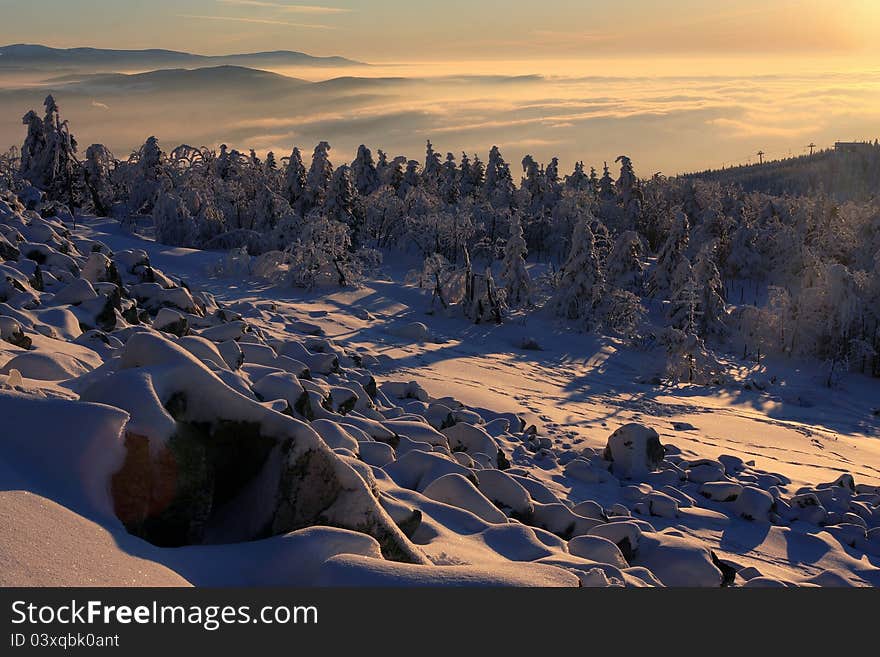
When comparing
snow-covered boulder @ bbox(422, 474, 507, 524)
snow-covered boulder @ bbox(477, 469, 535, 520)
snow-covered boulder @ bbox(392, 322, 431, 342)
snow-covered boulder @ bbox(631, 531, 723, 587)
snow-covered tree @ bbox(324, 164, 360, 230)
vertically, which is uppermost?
snow-covered tree @ bbox(324, 164, 360, 230)

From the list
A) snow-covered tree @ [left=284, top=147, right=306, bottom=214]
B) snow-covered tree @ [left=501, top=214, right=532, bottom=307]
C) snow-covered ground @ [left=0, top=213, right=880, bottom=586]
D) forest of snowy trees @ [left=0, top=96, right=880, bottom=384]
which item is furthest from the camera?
snow-covered tree @ [left=284, top=147, right=306, bottom=214]

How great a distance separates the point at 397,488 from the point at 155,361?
7.99 ft

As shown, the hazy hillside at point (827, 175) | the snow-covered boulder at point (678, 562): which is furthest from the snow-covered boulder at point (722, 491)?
the hazy hillside at point (827, 175)

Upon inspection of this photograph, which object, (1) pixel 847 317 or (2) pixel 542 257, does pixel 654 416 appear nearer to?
(1) pixel 847 317

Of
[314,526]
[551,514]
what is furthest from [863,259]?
[314,526]

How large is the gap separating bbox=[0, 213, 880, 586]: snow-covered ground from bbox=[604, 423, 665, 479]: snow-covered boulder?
36 mm

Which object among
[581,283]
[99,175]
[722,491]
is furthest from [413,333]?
[99,175]

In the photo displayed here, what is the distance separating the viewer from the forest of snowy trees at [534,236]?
27062 millimetres

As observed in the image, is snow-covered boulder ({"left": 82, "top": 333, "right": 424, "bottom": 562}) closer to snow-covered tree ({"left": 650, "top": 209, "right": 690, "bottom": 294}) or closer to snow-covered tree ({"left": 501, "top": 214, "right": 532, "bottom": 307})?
snow-covered tree ({"left": 501, "top": 214, "right": 532, "bottom": 307})

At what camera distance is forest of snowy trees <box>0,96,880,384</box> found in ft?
88.8

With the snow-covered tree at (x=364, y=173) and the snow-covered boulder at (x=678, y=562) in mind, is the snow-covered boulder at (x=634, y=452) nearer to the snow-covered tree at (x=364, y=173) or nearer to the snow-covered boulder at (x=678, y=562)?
the snow-covered boulder at (x=678, y=562)

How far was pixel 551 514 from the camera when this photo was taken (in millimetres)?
7242

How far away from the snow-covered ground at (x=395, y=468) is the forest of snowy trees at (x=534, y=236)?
833cm

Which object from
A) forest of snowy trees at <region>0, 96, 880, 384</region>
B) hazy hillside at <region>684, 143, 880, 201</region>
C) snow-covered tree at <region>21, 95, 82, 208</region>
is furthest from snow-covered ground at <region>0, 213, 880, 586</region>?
hazy hillside at <region>684, 143, 880, 201</region>
